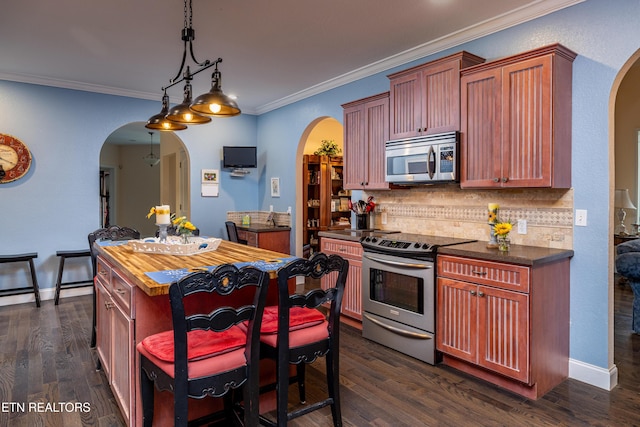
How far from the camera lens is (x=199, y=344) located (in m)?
1.81

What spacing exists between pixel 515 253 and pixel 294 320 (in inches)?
63.4

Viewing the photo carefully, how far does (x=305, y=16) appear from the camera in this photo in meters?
3.21

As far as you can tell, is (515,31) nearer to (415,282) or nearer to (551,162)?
(551,162)

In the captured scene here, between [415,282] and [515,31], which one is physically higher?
[515,31]

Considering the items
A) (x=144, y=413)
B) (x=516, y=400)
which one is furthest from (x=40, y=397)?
(x=516, y=400)

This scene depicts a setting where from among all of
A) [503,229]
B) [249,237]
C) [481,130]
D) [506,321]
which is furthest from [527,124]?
[249,237]

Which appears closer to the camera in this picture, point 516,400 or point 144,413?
point 144,413

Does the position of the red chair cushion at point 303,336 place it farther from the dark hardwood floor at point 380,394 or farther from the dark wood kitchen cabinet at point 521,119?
the dark wood kitchen cabinet at point 521,119

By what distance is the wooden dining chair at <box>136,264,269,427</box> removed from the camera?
1.63 metres

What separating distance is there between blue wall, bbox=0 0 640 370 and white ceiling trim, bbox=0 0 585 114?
2.5 inches

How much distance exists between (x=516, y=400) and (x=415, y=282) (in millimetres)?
1022

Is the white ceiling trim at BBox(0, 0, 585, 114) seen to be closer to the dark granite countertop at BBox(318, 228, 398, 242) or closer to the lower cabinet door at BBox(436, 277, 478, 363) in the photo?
the dark granite countertop at BBox(318, 228, 398, 242)

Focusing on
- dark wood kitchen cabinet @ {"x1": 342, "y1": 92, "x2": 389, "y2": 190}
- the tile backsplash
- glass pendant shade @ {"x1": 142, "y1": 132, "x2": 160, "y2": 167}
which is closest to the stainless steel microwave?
dark wood kitchen cabinet @ {"x1": 342, "y1": 92, "x2": 389, "y2": 190}

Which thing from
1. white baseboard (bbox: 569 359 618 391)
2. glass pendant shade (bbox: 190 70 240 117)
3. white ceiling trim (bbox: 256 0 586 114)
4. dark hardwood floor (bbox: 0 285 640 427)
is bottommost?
dark hardwood floor (bbox: 0 285 640 427)
